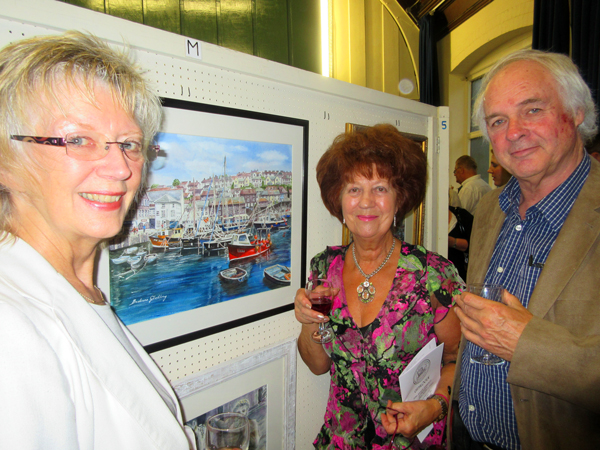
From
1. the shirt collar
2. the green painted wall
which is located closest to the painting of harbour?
the green painted wall

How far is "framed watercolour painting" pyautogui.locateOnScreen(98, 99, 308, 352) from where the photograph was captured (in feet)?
4.10

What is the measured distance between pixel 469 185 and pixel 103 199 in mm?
6251

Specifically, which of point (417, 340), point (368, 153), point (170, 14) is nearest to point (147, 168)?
point (170, 14)

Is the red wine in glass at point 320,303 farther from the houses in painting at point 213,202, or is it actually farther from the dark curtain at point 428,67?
the dark curtain at point 428,67

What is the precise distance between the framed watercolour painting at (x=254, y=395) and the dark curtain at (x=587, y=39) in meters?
3.95

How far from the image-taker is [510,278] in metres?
1.53

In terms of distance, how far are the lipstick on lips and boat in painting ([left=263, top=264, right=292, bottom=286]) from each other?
3.06 feet

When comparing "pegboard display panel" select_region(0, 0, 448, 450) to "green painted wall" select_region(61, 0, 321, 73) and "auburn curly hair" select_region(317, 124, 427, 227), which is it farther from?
"green painted wall" select_region(61, 0, 321, 73)

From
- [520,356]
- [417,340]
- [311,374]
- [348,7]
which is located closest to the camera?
[520,356]

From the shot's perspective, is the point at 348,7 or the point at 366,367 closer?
the point at 366,367

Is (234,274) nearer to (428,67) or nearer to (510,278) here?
(510,278)

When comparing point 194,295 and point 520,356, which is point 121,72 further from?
point 520,356

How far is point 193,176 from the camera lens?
1.36 meters

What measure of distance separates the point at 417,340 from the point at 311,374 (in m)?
0.74
